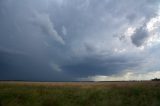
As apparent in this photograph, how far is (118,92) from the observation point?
32625mm

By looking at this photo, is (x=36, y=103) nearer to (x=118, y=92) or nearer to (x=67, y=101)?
(x=67, y=101)

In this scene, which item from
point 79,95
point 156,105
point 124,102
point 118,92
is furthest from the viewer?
point 118,92

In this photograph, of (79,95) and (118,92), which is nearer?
(79,95)

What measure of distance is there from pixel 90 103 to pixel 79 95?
148 inches

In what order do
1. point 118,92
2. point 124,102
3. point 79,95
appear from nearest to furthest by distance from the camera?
point 124,102, point 79,95, point 118,92

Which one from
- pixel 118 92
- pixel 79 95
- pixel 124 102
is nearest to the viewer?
pixel 124 102

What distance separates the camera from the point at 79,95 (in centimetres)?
2986

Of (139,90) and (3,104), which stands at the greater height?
(139,90)

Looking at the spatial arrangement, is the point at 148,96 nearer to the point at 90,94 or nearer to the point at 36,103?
the point at 90,94

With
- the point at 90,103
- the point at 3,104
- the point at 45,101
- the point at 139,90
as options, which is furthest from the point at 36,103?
the point at 139,90

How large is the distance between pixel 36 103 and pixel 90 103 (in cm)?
524

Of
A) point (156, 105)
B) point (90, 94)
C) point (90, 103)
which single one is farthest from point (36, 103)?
point (156, 105)

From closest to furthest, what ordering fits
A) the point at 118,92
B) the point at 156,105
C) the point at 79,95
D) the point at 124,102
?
the point at 156,105 → the point at 124,102 → the point at 79,95 → the point at 118,92

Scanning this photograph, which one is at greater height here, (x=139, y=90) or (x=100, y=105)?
(x=139, y=90)
